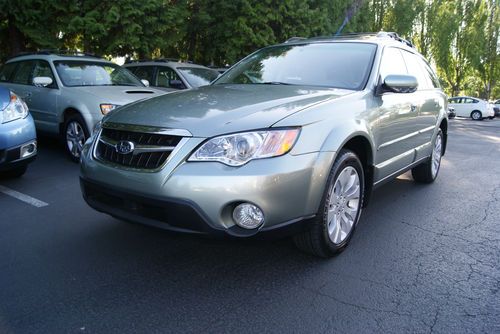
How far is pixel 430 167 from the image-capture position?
220 inches

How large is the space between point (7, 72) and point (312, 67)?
6369mm

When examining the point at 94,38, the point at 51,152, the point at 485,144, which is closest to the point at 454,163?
the point at 485,144

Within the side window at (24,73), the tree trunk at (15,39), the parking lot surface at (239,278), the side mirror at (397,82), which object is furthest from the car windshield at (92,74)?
the tree trunk at (15,39)

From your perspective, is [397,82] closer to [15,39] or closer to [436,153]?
[436,153]

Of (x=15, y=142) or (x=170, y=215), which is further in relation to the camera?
(x=15, y=142)

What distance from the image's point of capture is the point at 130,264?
3119 mm

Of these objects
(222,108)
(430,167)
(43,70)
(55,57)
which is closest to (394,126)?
(222,108)

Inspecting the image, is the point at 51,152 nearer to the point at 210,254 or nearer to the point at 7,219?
the point at 7,219

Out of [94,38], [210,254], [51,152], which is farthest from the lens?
[94,38]

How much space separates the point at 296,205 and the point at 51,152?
18.5 feet

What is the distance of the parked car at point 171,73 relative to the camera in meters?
8.80

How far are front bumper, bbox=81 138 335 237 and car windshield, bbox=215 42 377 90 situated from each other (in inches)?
48.3

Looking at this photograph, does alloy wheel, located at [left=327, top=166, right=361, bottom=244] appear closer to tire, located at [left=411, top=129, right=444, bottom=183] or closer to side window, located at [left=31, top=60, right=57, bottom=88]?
tire, located at [left=411, top=129, right=444, bottom=183]

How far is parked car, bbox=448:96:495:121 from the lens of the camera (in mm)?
27719
